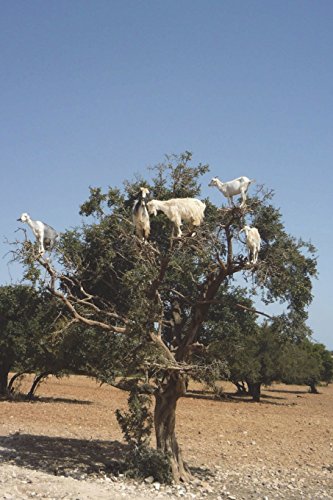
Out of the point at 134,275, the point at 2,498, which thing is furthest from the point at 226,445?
the point at 2,498

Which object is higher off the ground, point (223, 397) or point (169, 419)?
point (223, 397)

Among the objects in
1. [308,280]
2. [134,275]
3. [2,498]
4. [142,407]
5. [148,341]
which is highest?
[308,280]

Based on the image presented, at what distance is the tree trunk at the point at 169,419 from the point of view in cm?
1458

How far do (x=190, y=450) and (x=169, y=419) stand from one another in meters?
4.71

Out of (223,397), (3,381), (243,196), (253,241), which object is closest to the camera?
(253,241)

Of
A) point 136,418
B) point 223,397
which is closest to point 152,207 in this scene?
point 136,418

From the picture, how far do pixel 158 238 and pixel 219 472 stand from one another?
30.9 ft

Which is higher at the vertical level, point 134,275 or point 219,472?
point 134,275

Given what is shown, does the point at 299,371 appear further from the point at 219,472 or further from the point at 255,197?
the point at 255,197

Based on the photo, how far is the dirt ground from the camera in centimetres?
1360

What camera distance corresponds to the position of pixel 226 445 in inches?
802

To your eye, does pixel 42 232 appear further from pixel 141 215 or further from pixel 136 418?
pixel 136 418

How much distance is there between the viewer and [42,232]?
13.8 m

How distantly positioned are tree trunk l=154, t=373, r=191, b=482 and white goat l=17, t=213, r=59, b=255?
4219 mm
